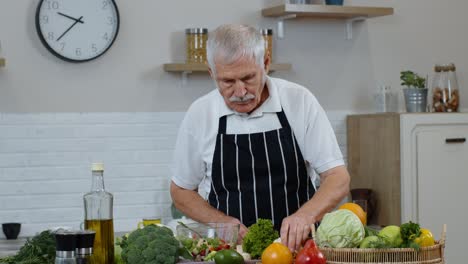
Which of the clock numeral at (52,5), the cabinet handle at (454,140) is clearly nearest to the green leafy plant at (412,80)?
the cabinet handle at (454,140)

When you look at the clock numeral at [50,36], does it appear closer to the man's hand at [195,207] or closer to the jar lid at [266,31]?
the jar lid at [266,31]

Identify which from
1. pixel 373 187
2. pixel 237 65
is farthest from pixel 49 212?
pixel 237 65

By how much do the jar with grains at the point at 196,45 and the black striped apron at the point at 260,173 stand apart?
1896 millimetres

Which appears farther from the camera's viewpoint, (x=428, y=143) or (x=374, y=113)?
(x=374, y=113)

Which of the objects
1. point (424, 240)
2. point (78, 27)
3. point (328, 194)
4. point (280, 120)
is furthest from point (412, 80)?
point (424, 240)

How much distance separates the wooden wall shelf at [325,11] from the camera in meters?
5.17

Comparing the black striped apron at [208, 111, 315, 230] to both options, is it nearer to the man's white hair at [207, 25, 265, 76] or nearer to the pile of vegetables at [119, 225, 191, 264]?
the man's white hair at [207, 25, 265, 76]

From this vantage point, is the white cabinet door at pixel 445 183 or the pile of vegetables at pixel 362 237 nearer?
the pile of vegetables at pixel 362 237

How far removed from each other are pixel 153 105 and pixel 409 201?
1.64m

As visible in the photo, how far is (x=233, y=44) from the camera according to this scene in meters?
2.96

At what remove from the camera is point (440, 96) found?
5543mm

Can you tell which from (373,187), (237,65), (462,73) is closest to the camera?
(237,65)

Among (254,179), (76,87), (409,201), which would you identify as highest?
(76,87)

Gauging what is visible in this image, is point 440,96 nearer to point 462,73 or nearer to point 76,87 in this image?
point 462,73
